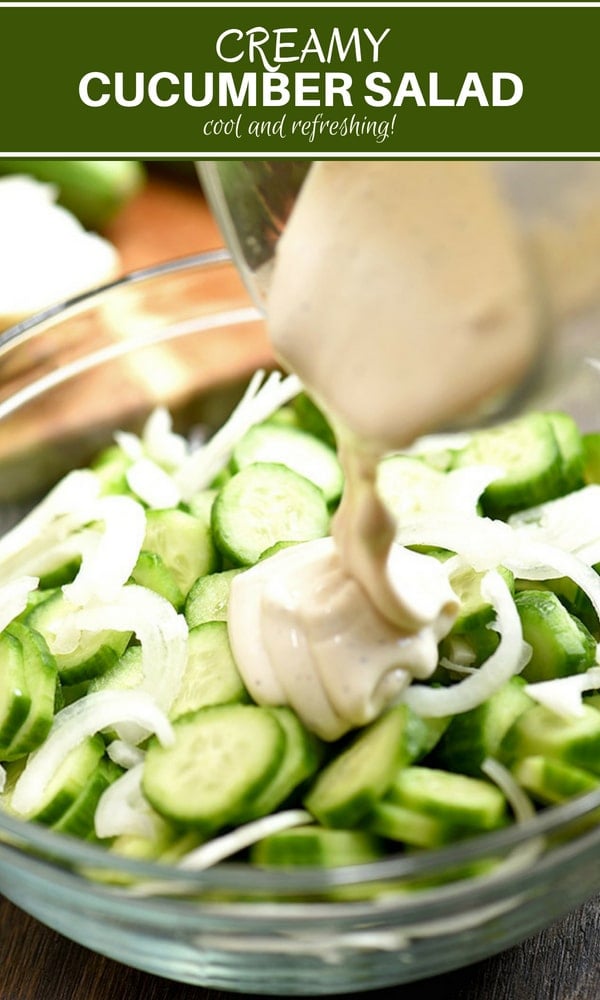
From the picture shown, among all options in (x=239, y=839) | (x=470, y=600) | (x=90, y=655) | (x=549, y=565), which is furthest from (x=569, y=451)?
(x=239, y=839)

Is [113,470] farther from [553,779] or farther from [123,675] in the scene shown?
[553,779]

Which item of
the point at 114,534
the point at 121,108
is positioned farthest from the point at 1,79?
the point at 114,534

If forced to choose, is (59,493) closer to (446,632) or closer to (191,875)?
(446,632)

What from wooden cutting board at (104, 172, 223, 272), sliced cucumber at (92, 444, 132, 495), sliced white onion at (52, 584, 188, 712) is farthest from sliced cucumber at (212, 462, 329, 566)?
wooden cutting board at (104, 172, 223, 272)

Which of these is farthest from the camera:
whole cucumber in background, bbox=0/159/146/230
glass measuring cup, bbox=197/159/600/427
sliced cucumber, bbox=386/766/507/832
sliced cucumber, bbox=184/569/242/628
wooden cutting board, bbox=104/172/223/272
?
wooden cutting board, bbox=104/172/223/272

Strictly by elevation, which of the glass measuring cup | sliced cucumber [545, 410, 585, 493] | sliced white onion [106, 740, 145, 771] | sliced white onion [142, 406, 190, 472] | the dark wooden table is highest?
the glass measuring cup

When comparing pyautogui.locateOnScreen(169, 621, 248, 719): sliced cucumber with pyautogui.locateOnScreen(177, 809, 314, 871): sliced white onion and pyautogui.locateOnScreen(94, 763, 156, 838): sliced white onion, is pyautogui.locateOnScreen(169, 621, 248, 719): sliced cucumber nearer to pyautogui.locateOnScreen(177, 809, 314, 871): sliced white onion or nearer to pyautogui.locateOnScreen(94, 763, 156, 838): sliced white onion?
pyautogui.locateOnScreen(94, 763, 156, 838): sliced white onion
